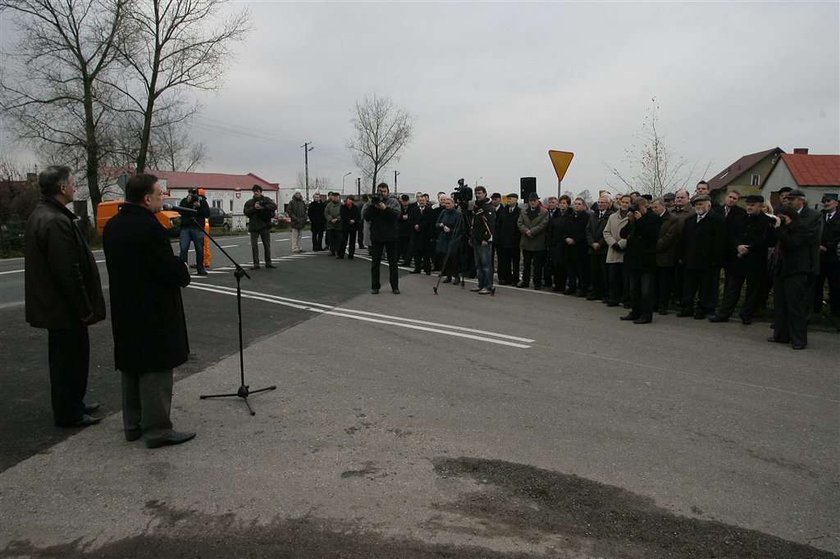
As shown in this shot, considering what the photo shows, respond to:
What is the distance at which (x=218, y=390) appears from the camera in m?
5.70

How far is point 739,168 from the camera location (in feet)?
241

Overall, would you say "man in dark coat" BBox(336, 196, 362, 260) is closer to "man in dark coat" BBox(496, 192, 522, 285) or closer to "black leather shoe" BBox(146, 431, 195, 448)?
"man in dark coat" BBox(496, 192, 522, 285)

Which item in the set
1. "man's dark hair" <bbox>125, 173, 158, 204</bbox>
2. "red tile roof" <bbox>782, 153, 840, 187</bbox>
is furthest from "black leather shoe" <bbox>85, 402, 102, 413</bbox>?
"red tile roof" <bbox>782, 153, 840, 187</bbox>

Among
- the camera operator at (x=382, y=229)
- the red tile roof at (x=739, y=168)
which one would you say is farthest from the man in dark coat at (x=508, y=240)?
the red tile roof at (x=739, y=168)

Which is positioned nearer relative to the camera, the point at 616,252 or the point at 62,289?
the point at 62,289

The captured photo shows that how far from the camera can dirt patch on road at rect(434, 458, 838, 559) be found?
126 inches

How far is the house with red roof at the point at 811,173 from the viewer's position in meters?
51.3

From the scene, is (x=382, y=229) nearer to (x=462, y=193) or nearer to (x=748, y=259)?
(x=462, y=193)

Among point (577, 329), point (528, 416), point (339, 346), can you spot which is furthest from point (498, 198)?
point (528, 416)

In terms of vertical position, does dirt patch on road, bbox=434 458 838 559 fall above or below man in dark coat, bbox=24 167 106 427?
below

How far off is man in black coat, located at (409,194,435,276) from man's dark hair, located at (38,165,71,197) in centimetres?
1096

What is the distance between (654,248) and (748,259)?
1525 mm

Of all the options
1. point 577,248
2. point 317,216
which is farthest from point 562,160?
point 317,216

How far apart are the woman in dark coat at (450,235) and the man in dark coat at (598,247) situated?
289cm
